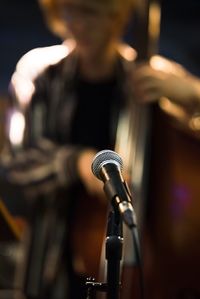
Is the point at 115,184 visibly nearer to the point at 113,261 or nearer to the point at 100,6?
the point at 113,261

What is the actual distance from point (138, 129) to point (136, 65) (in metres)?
0.15

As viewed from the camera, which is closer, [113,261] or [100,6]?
[113,261]

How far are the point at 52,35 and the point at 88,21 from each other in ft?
3.32

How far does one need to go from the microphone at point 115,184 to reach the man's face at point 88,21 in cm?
82

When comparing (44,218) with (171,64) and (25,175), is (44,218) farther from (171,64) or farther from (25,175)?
(171,64)

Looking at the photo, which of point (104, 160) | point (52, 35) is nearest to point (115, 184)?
point (104, 160)

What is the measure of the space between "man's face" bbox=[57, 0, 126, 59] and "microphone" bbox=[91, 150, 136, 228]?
0.82m

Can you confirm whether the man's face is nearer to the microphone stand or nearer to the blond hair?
the blond hair

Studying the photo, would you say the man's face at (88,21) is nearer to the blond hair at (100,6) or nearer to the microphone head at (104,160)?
the blond hair at (100,6)

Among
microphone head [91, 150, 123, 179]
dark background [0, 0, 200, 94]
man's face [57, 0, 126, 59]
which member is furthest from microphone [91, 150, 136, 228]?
dark background [0, 0, 200, 94]

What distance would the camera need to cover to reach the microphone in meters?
1.06

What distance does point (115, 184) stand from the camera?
1.09m

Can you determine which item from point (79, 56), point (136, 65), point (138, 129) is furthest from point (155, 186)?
point (79, 56)

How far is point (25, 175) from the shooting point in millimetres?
1924
